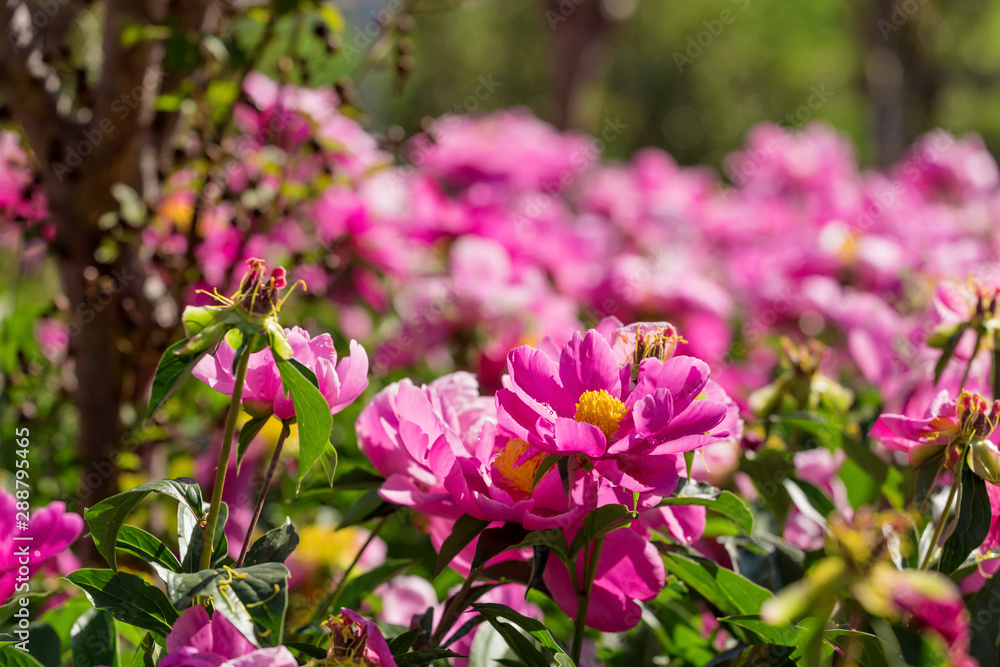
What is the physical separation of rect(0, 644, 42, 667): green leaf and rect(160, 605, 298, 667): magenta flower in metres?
0.13

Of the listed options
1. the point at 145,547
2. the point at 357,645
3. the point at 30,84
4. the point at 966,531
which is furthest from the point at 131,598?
the point at 30,84

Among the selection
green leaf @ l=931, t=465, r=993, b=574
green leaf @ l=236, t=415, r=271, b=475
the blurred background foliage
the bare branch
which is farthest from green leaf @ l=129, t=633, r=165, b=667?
the blurred background foliage

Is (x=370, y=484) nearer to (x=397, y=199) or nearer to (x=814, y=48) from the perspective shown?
(x=397, y=199)

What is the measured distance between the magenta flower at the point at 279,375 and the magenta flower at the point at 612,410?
10 cm

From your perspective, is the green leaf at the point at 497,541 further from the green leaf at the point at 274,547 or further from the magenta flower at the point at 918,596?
the magenta flower at the point at 918,596

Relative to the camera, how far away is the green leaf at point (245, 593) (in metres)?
0.47

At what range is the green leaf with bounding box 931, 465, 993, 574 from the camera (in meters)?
0.57

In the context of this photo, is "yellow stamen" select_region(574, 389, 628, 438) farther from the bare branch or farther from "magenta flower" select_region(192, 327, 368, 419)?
the bare branch

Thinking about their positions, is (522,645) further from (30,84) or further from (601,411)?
(30,84)

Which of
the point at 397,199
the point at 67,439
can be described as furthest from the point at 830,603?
the point at 397,199

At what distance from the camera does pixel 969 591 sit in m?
0.78

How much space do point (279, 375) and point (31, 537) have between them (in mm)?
284

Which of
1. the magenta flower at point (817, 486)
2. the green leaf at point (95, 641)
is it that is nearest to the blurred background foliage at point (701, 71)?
the magenta flower at point (817, 486)

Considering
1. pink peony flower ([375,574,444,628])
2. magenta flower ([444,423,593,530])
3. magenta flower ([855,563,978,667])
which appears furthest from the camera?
pink peony flower ([375,574,444,628])
